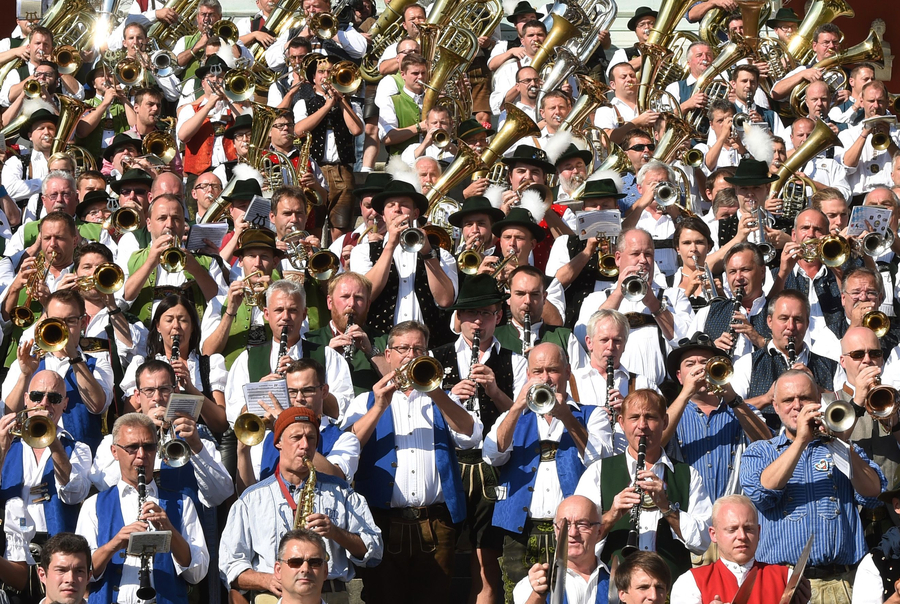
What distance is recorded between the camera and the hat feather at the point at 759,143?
526 inches

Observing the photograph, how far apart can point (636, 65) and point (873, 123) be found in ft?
7.83

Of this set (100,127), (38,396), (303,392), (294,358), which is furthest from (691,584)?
(100,127)

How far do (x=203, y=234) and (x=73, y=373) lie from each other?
1.40 metres

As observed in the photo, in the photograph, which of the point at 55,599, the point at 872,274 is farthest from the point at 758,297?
the point at 55,599

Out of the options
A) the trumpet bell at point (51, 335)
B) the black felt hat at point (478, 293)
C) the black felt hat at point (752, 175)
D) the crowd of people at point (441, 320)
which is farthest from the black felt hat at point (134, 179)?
the black felt hat at point (752, 175)

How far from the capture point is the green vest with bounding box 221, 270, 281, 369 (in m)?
10.4

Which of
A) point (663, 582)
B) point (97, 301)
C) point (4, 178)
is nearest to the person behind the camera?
point (663, 582)

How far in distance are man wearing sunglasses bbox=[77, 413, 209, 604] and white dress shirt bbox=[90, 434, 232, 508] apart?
97 mm

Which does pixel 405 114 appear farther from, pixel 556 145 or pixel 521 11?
pixel 521 11

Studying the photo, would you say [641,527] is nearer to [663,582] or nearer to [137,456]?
[663,582]

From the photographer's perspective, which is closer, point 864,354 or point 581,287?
point 864,354

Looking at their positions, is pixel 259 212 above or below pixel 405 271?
above

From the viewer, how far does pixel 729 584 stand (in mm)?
8117

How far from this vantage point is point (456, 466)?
9.34 metres
